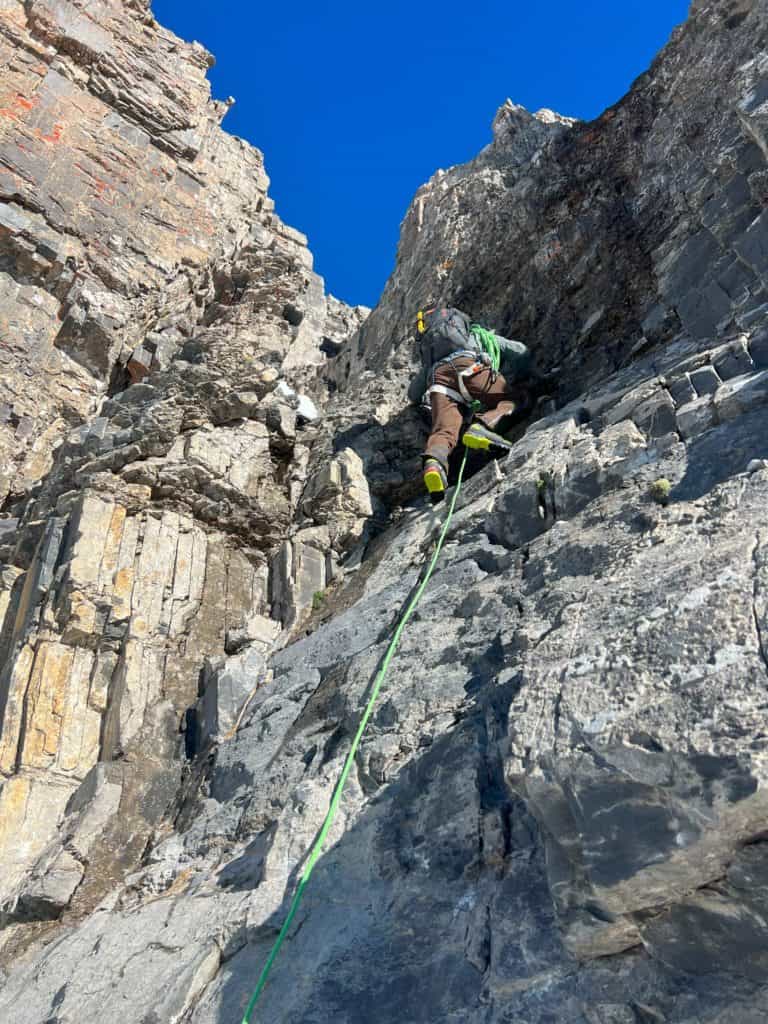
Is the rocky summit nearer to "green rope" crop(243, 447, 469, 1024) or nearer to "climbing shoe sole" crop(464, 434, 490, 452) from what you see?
"green rope" crop(243, 447, 469, 1024)

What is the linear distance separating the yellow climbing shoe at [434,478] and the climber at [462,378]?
18 cm

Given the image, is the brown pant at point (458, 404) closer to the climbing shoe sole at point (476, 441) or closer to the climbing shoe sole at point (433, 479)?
the climbing shoe sole at point (476, 441)

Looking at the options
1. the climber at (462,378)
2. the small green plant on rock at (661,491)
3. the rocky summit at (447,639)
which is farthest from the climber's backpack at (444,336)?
the small green plant on rock at (661,491)

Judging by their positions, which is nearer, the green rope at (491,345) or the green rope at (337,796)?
the green rope at (337,796)

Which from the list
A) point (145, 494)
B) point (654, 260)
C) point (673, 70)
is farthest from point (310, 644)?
point (673, 70)

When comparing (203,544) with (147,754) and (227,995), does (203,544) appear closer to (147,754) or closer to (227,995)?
(147,754)

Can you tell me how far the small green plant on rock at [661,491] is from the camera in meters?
5.87

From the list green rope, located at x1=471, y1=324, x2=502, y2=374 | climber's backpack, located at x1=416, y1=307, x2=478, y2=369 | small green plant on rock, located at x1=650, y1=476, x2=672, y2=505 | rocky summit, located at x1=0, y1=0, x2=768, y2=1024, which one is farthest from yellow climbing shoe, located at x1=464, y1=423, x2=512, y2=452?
small green plant on rock, located at x1=650, y1=476, x2=672, y2=505

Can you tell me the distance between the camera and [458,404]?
35.3 feet

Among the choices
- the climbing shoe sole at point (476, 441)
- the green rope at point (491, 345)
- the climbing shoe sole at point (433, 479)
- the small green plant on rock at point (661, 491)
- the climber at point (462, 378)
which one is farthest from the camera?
the green rope at point (491, 345)

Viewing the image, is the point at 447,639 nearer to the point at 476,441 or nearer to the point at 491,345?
the point at 476,441

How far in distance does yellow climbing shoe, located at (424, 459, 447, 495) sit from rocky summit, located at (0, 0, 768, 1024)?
318 mm

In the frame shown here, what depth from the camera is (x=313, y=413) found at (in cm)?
1298

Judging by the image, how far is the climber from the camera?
10320mm
